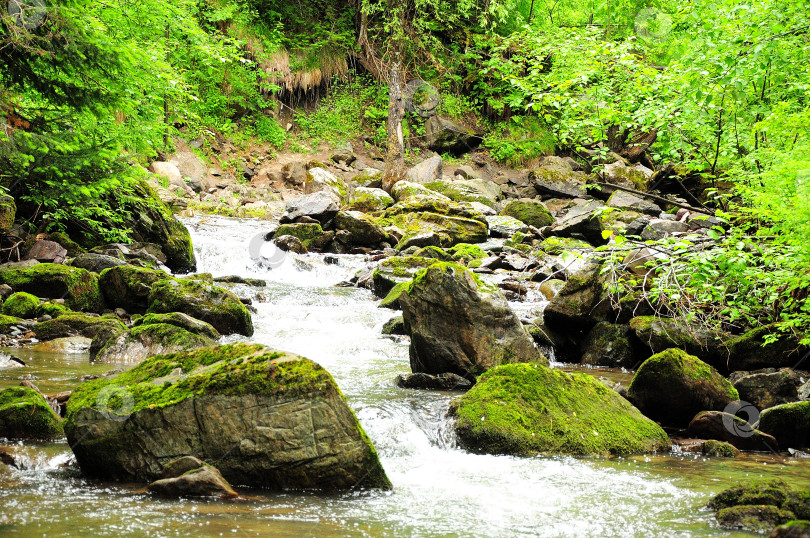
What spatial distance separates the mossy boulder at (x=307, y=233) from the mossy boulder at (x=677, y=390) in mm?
12163

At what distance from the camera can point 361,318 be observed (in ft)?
39.1

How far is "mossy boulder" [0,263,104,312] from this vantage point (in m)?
10.4

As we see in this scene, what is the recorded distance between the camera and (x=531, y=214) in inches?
859

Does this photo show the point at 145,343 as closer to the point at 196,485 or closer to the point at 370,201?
the point at 196,485

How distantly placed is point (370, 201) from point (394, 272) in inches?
335

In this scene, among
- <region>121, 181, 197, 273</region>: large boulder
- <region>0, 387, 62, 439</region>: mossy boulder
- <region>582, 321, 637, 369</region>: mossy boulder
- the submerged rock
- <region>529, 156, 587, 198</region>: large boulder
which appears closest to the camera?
the submerged rock

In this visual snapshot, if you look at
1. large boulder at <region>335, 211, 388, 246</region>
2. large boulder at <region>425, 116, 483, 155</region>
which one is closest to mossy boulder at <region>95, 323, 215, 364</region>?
large boulder at <region>335, 211, 388, 246</region>

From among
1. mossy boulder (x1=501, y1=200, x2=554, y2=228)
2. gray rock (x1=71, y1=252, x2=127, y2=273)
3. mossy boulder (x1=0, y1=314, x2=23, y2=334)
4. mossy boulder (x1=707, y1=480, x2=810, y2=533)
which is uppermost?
mossy boulder (x1=501, y1=200, x2=554, y2=228)

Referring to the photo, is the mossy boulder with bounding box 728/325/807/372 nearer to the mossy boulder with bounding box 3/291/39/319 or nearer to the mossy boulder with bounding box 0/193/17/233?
the mossy boulder with bounding box 3/291/39/319

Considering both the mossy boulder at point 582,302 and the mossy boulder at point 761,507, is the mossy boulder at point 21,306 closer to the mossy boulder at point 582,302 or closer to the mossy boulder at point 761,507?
the mossy boulder at point 582,302

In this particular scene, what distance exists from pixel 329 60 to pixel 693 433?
27509 mm

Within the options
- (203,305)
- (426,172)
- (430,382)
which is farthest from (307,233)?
(430,382)

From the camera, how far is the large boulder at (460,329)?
27.2ft

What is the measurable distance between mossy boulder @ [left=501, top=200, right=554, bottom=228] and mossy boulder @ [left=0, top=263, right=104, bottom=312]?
14787 mm
